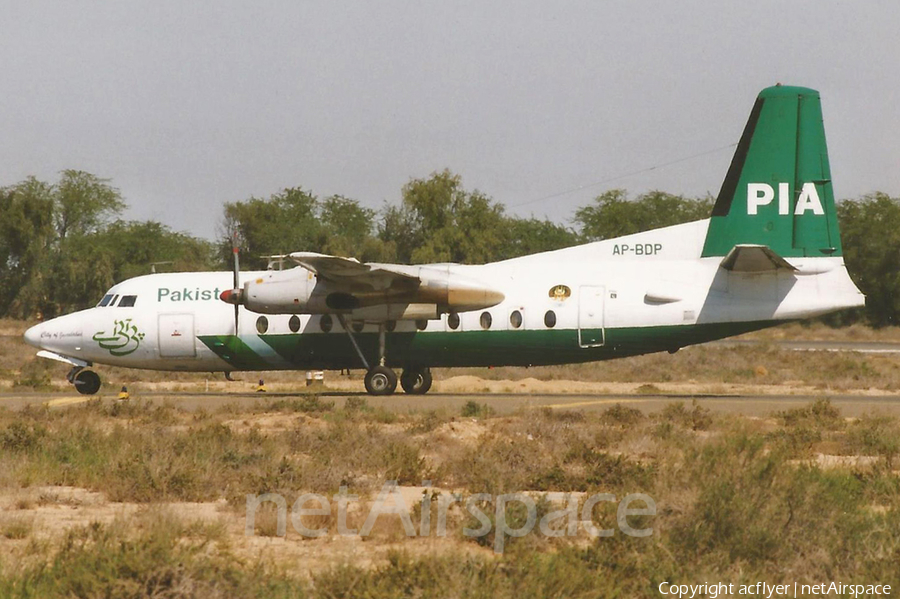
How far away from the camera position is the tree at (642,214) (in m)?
89.2

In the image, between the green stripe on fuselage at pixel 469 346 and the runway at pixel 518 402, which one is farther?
the green stripe on fuselage at pixel 469 346

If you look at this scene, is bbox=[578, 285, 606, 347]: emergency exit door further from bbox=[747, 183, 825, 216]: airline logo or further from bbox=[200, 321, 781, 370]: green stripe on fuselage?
bbox=[747, 183, 825, 216]: airline logo

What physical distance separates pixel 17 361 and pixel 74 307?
26845 millimetres

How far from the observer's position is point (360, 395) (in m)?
29.6

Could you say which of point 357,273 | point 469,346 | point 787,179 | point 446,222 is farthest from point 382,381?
point 446,222

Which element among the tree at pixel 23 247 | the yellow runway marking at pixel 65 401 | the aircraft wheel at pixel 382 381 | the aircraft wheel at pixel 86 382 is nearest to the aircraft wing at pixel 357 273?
the aircraft wheel at pixel 382 381

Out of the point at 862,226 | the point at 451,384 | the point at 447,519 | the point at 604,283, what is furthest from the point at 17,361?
the point at 862,226

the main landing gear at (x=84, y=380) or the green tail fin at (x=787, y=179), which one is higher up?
the green tail fin at (x=787, y=179)

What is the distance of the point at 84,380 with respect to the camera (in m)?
30.8

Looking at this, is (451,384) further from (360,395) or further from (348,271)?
(348,271)

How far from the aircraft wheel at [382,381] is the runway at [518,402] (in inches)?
10.5

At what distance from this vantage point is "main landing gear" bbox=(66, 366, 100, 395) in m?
30.7

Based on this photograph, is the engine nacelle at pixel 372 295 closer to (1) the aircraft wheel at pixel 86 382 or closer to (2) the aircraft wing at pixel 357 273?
(2) the aircraft wing at pixel 357 273

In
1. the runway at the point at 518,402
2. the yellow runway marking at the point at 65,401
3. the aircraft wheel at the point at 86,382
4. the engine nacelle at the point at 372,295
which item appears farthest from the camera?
the aircraft wheel at the point at 86,382
